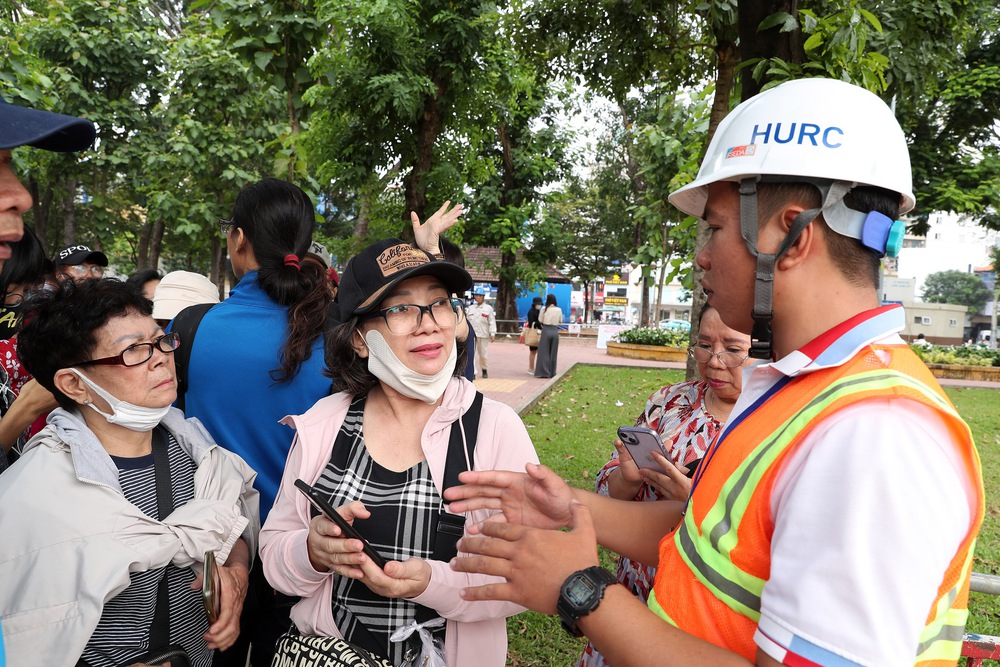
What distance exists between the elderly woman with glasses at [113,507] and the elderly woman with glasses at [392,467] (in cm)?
28

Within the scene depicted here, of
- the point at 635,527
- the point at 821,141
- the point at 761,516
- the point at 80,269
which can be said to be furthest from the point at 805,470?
the point at 80,269

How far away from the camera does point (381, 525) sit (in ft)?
6.95

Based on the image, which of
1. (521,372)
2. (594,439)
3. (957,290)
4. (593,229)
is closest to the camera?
(594,439)

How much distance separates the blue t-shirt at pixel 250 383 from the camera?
2.57 meters

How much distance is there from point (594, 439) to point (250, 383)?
692 centimetres

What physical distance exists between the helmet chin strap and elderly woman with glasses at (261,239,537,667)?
1007 mm

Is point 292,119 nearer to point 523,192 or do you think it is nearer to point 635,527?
point 635,527

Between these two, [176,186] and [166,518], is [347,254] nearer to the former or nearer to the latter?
[176,186]

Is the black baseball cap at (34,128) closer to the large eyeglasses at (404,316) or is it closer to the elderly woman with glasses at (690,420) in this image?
the large eyeglasses at (404,316)

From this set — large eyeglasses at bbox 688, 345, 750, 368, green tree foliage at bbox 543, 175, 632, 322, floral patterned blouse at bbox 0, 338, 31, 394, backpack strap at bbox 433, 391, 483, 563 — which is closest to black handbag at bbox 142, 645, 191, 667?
backpack strap at bbox 433, 391, 483, 563

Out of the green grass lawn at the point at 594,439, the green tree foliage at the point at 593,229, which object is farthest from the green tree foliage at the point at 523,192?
the green grass lawn at the point at 594,439

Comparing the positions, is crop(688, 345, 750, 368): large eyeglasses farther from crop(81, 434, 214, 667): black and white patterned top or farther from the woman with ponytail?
crop(81, 434, 214, 667): black and white patterned top

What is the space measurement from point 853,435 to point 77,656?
6.68 feet

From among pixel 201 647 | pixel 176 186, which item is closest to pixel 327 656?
pixel 201 647
